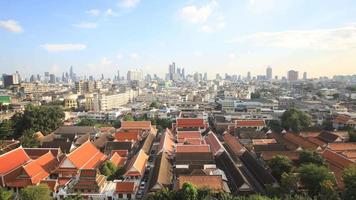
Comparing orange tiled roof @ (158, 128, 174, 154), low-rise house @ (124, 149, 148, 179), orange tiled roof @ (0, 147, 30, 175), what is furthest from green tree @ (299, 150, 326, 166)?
orange tiled roof @ (0, 147, 30, 175)

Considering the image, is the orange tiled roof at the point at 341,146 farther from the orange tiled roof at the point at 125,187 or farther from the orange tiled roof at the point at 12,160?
the orange tiled roof at the point at 12,160

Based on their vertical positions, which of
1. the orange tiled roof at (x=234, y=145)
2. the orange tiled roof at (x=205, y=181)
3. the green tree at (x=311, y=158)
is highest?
the green tree at (x=311, y=158)

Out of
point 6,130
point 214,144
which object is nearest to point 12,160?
point 6,130

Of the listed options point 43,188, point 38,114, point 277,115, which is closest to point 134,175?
point 43,188

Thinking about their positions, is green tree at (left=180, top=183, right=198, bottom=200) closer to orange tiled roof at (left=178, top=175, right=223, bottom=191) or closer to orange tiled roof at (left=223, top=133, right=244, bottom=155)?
orange tiled roof at (left=178, top=175, right=223, bottom=191)

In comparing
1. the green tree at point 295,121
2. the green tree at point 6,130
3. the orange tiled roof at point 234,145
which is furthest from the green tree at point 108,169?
the green tree at point 295,121

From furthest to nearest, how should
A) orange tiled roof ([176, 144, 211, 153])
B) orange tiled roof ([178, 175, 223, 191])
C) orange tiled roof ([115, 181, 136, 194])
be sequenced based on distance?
1. orange tiled roof ([176, 144, 211, 153])
2. orange tiled roof ([115, 181, 136, 194])
3. orange tiled roof ([178, 175, 223, 191])

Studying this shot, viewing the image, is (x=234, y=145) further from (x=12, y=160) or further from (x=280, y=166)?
(x=12, y=160)
